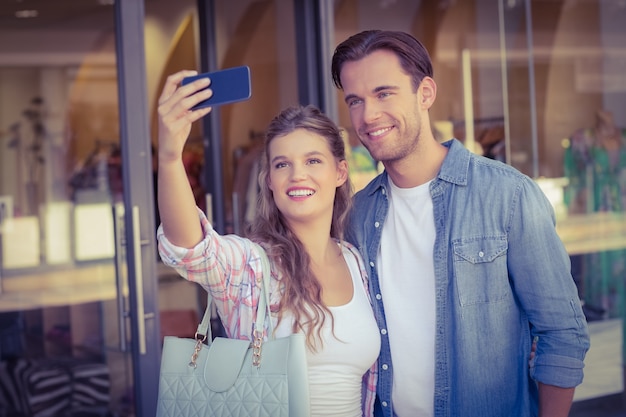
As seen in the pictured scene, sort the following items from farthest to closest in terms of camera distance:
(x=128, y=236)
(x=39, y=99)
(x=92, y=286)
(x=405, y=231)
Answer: (x=39, y=99)
(x=92, y=286)
(x=128, y=236)
(x=405, y=231)

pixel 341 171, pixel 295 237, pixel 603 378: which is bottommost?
pixel 603 378

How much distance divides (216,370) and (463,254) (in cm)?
71

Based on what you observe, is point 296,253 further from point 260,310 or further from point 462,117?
point 462,117

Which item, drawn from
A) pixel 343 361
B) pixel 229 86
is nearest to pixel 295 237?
pixel 343 361

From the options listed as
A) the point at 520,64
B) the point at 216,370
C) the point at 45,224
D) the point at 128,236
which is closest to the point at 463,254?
the point at 216,370

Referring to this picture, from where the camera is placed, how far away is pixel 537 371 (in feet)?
6.87

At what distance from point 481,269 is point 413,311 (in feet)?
0.71

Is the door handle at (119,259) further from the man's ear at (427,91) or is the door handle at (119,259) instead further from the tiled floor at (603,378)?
the tiled floor at (603,378)

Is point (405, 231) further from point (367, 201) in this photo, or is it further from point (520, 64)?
point (520, 64)

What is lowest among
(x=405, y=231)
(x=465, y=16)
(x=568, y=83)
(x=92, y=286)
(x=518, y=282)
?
(x=92, y=286)

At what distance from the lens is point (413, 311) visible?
216cm

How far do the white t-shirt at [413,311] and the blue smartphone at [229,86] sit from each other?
75 cm

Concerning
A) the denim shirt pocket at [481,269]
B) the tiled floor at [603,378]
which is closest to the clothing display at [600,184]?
the tiled floor at [603,378]

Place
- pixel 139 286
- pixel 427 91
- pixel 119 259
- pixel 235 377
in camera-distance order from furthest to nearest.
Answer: pixel 119 259, pixel 139 286, pixel 427 91, pixel 235 377
